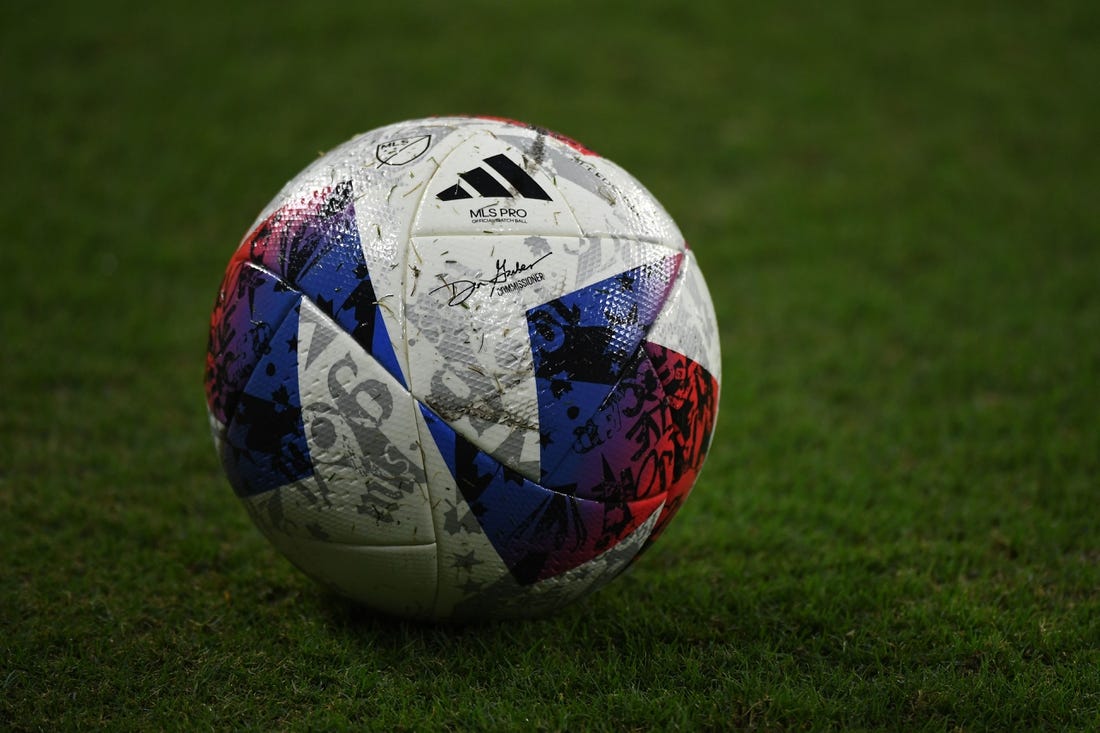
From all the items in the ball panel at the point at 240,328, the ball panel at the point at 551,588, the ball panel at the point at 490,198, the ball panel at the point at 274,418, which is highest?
the ball panel at the point at 490,198

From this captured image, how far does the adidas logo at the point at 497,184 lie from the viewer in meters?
2.97

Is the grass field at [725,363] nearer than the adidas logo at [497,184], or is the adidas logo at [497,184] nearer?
the adidas logo at [497,184]

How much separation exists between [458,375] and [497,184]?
573mm

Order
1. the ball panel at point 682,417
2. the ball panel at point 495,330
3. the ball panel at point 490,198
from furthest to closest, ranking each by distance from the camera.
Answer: the ball panel at point 682,417 < the ball panel at point 490,198 < the ball panel at point 495,330

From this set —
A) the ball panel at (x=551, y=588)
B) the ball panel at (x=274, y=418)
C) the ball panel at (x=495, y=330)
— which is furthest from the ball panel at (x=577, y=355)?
the ball panel at (x=274, y=418)

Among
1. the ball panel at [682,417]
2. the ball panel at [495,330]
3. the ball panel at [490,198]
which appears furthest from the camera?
the ball panel at [682,417]

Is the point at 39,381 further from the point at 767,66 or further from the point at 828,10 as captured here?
the point at 828,10

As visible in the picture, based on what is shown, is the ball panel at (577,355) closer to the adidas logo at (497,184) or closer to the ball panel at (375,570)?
the adidas logo at (497,184)

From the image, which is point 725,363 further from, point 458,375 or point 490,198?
point 458,375

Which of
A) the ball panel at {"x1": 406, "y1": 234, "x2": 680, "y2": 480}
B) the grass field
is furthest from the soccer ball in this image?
the grass field

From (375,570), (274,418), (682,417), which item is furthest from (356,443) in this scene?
(682,417)

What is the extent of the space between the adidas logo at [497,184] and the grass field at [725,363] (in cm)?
133

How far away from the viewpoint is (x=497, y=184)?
300 cm

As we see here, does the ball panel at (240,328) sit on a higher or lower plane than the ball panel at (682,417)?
higher
